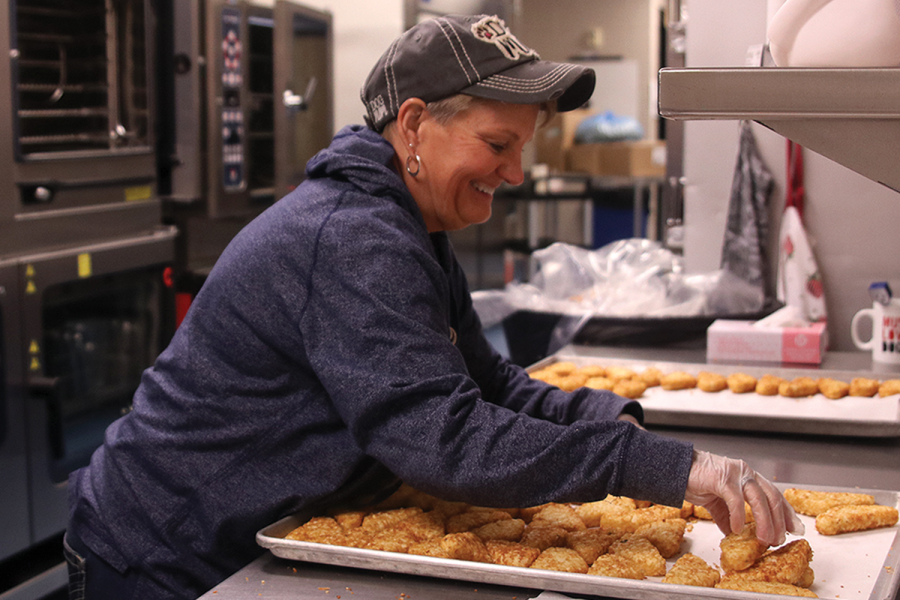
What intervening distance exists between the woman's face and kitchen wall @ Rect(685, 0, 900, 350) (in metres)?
1.59

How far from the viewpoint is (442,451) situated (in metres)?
1.19

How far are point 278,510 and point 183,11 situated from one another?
263 cm

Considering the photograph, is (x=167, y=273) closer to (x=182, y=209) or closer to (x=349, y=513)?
(x=182, y=209)

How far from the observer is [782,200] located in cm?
286

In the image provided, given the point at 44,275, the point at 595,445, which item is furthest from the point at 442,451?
the point at 44,275

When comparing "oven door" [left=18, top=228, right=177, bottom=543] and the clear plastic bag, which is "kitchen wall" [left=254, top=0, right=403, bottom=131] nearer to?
"oven door" [left=18, top=228, right=177, bottom=543]

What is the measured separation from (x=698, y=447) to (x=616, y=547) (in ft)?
2.03

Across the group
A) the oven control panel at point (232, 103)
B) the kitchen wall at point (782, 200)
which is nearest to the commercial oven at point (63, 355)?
the oven control panel at point (232, 103)

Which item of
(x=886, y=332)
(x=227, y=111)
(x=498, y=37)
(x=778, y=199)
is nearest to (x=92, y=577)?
(x=498, y=37)

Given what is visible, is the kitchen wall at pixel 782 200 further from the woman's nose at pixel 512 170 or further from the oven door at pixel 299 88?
the oven door at pixel 299 88

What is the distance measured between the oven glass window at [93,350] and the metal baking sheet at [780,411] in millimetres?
1811

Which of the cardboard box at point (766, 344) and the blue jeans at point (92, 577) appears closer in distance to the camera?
the blue jeans at point (92, 577)

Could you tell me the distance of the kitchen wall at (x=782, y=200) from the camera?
273 centimetres

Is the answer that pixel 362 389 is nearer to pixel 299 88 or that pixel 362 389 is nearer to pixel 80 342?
pixel 80 342
